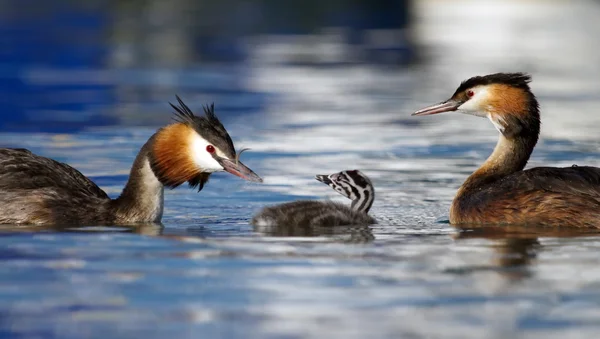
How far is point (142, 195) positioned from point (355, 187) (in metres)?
1.73

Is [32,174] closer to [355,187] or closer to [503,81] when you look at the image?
[355,187]

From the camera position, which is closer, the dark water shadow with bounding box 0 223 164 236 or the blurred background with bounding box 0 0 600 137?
the dark water shadow with bounding box 0 223 164 236

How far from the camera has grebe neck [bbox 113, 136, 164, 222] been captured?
11375 mm

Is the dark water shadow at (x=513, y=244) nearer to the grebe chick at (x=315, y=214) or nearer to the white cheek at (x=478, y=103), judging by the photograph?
the grebe chick at (x=315, y=214)

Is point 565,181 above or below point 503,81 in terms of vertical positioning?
below

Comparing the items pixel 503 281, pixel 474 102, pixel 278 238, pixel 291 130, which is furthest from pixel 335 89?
pixel 503 281

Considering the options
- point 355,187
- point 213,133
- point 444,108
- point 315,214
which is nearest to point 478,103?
point 444,108

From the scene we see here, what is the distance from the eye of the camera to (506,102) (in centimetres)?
1205

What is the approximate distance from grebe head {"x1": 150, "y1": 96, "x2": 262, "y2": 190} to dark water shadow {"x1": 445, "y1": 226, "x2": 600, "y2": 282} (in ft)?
5.91

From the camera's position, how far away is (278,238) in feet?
35.0

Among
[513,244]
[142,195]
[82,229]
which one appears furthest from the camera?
[142,195]

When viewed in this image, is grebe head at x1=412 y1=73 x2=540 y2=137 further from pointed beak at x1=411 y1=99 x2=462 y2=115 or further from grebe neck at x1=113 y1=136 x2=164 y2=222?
grebe neck at x1=113 y1=136 x2=164 y2=222

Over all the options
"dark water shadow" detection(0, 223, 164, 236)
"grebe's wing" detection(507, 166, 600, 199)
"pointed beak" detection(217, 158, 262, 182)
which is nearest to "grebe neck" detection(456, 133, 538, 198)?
"grebe's wing" detection(507, 166, 600, 199)

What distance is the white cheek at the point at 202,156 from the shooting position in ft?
36.2
